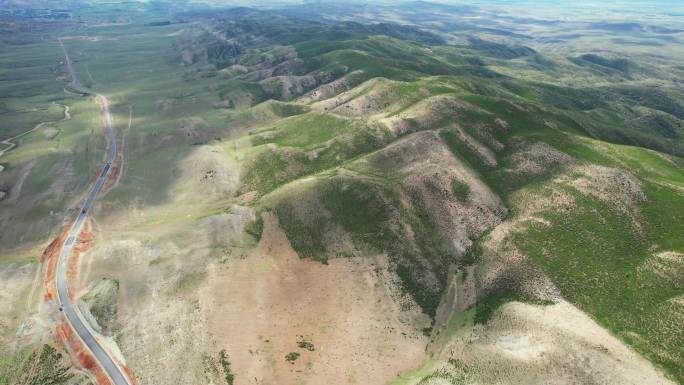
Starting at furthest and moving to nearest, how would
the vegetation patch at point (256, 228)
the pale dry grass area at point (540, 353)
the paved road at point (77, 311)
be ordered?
1. the vegetation patch at point (256, 228)
2. the paved road at point (77, 311)
3. the pale dry grass area at point (540, 353)

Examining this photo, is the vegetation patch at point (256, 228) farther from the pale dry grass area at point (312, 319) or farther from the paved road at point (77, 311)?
the paved road at point (77, 311)

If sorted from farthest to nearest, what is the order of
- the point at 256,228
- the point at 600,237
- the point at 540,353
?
the point at 256,228 → the point at 600,237 → the point at 540,353

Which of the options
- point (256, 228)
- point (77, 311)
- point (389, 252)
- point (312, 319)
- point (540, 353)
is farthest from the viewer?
point (256, 228)

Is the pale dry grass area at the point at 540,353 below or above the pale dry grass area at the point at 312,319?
above

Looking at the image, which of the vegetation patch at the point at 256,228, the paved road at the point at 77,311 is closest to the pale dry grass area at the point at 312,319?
the vegetation patch at the point at 256,228

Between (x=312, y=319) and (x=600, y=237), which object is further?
(x=600, y=237)

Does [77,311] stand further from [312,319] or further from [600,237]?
[600,237]

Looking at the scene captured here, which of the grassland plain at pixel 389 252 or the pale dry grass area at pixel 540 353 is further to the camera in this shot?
the grassland plain at pixel 389 252

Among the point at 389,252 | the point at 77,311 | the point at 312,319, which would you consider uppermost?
the point at 389,252

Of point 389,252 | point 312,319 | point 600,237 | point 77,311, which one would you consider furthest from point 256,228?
point 600,237

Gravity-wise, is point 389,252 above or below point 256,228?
above

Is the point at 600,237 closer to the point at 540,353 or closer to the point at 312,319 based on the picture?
the point at 540,353

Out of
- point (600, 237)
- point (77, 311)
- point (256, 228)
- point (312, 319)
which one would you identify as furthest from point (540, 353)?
point (77, 311)

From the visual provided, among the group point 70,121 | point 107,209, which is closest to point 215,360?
point 107,209
